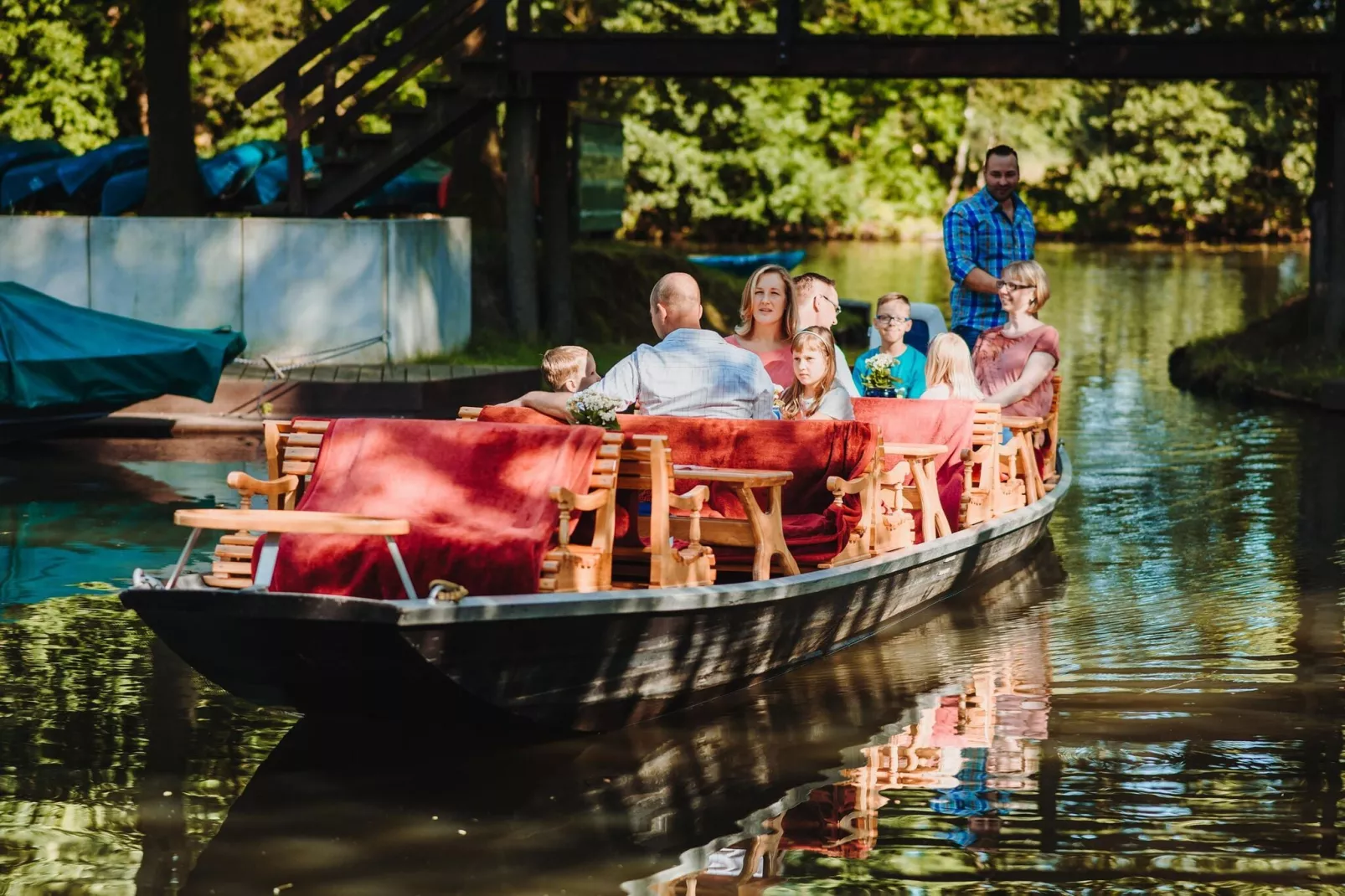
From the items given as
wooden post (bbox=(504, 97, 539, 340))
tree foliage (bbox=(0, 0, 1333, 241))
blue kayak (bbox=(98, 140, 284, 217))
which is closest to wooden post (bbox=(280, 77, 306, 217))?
wooden post (bbox=(504, 97, 539, 340))

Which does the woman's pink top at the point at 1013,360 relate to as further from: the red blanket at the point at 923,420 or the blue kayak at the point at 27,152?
the blue kayak at the point at 27,152

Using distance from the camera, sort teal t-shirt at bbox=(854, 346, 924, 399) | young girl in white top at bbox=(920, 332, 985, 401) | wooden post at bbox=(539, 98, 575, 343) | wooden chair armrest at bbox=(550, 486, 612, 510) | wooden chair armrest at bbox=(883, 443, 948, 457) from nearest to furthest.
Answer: wooden chair armrest at bbox=(550, 486, 612, 510), wooden chair armrest at bbox=(883, 443, 948, 457), young girl in white top at bbox=(920, 332, 985, 401), teal t-shirt at bbox=(854, 346, 924, 399), wooden post at bbox=(539, 98, 575, 343)

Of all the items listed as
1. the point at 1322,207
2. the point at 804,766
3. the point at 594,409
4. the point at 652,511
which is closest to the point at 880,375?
the point at 594,409

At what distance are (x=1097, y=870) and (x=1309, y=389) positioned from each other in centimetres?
1373

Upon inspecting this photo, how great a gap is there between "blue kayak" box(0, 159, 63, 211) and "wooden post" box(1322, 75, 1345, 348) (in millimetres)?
13672

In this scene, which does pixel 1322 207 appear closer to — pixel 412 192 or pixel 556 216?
pixel 556 216

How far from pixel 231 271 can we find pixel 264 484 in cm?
1120

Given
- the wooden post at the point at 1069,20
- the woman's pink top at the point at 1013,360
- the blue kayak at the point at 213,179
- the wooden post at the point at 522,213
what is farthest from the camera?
the blue kayak at the point at 213,179

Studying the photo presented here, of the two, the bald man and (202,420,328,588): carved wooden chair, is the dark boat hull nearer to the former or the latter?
(202,420,328,588): carved wooden chair

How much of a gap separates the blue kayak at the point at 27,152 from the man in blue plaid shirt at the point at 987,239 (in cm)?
1441

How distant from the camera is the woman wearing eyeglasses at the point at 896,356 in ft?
33.0

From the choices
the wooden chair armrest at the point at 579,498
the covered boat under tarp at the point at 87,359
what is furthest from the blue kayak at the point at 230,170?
the wooden chair armrest at the point at 579,498

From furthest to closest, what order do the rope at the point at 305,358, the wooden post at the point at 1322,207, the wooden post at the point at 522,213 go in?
the wooden post at the point at 522,213 < the wooden post at the point at 1322,207 < the rope at the point at 305,358

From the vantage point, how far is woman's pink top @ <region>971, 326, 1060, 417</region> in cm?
1082
